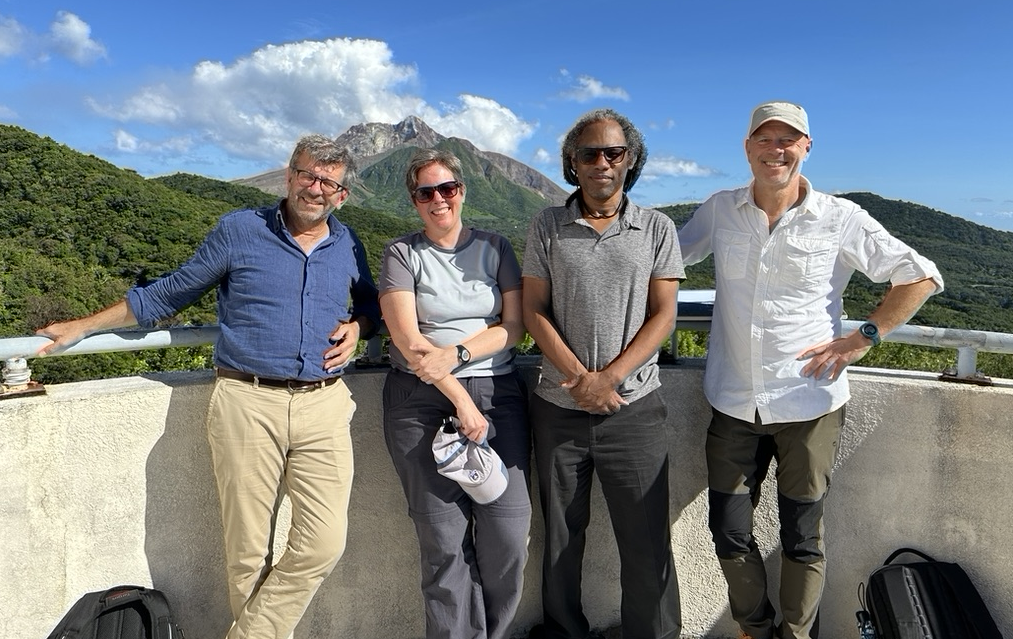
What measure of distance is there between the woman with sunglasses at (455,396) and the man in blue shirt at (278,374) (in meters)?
0.25

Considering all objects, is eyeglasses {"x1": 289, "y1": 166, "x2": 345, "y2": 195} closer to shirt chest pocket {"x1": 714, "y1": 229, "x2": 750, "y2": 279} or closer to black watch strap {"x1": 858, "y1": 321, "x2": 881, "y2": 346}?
shirt chest pocket {"x1": 714, "y1": 229, "x2": 750, "y2": 279}

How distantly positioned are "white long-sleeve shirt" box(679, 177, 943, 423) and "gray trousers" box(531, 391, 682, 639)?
0.37m

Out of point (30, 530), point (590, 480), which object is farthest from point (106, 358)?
point (590, 480)

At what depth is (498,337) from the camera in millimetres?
2414

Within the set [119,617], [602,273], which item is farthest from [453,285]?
[119,617]

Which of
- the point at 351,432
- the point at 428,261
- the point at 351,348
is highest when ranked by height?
the point at 428,261

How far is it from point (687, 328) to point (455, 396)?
1.04m

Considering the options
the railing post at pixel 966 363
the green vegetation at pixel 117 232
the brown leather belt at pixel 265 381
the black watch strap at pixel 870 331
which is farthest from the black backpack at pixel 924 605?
the green vegetation at pixel 117 232

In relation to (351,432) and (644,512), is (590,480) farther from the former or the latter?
(351,432)

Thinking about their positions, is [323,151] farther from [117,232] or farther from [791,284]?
[117,232]

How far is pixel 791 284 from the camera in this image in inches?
93.8

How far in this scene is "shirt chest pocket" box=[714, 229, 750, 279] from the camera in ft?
7.97

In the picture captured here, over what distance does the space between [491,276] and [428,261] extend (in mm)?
245

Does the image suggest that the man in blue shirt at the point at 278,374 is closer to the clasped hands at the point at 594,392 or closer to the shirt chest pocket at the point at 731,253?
the clasped hands at the point at 594,392
